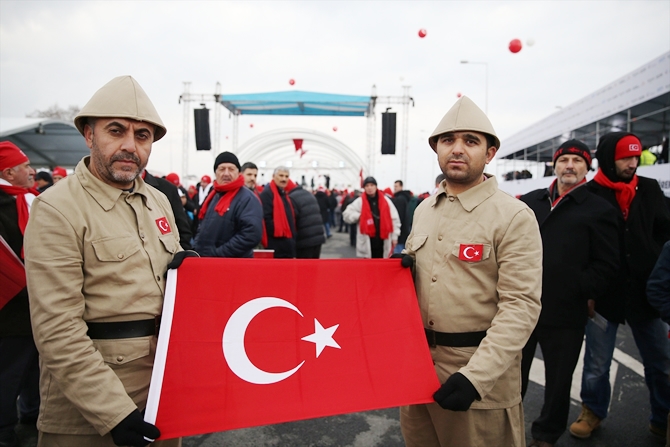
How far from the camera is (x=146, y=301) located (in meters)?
1.79

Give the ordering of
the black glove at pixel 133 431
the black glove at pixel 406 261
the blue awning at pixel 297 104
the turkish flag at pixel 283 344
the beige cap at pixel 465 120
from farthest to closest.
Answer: the blue awning at pixel 297 104, the black glove at pixel 406 261, the beige cap at pixel 465 120, the turkish flag at pixel 283 344, the black glove at pixel 133 431

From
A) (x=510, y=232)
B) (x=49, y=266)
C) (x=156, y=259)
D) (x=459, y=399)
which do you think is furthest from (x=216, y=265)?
(x=510, y=232)

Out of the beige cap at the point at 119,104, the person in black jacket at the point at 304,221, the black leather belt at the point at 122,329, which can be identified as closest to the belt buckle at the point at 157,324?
the black leather belt at the point at 122,329

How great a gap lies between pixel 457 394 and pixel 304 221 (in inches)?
188

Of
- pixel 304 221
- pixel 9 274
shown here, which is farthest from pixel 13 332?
pixel 304 221

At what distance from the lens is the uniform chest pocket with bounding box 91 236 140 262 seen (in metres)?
1.66

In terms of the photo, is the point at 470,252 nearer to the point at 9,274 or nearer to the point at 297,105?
the point at 9,274

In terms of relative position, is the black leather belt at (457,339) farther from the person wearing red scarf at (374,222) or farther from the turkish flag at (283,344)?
the person wearing red scarf at (374,222)

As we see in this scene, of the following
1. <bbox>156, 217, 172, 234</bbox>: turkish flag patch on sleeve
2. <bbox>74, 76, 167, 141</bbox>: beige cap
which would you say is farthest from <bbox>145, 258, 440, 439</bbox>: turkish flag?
<bbox>74, 76, 167, 141</bbox>: beige cap

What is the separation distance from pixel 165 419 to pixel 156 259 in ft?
2.22

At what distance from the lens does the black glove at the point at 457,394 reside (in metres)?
1.67

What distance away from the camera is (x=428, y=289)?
6.78 feet

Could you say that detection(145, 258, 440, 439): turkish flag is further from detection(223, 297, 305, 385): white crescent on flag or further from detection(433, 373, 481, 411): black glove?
detection(433, 373, 481, 411): black glove

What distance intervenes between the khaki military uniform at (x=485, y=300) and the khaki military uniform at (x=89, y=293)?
133 cm
